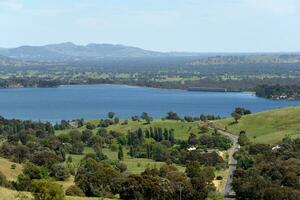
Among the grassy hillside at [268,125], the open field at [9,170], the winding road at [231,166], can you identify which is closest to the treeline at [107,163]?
the open field at [9,170]

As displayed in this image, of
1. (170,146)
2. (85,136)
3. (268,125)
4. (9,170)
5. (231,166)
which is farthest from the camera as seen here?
(268,125)

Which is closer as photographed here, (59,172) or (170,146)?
(59,172)

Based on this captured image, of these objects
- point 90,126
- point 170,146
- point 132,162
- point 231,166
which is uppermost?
point 231,166

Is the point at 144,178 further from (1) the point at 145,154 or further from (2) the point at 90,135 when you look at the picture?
(2) the point at 90,135

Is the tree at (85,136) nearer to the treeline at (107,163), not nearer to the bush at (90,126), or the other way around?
the treeline at (107,163)

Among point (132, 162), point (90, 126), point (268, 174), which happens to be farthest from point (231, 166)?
point (90, 126)

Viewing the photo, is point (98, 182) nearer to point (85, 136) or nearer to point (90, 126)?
point (85, 136)
